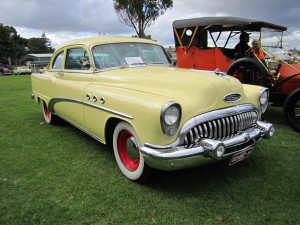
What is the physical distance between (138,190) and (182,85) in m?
1.26

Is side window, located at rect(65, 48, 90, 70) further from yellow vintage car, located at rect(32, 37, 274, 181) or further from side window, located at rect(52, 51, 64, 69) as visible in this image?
side window, located at rect(52, 51, 64, 69)

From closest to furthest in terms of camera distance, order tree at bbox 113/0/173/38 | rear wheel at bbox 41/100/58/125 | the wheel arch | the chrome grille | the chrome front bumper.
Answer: the chrome front bumper, the chrome grille, the wheel arch, rear wheel at bbox 41/100/58/125, tree at bbox 113/0/173/38

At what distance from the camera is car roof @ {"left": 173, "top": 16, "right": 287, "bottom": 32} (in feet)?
21.0

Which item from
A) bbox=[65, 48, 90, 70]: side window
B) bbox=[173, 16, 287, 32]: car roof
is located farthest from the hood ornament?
bbox=[173, 16, 287, 32]: car roof

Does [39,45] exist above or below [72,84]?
above

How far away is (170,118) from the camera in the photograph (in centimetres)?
276

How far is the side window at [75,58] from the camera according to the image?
14.3 ft

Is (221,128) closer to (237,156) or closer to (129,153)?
(237,156)

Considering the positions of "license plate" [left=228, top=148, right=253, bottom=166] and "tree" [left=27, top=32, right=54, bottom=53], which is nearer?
"license plate" [left=228, top=148, right=253, bottom=166]

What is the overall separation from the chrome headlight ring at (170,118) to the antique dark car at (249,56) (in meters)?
2.66

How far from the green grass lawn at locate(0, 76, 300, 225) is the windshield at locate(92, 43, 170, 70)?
133 cm

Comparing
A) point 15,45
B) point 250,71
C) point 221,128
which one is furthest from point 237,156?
point 15,45

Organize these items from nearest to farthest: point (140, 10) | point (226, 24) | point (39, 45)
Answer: point (226, 24) → point (140, 10) → point (39, 45)

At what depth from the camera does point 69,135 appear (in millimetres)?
5273
